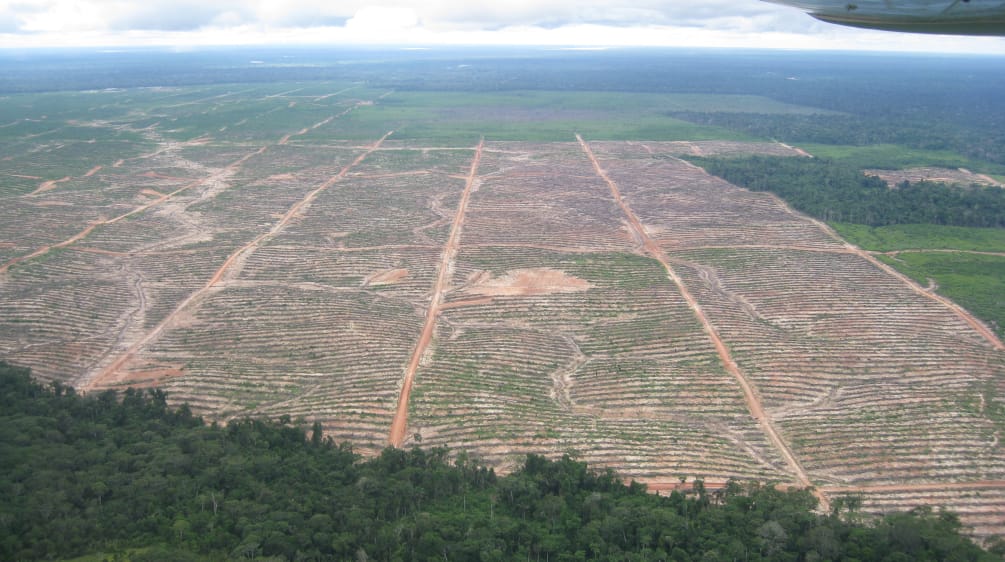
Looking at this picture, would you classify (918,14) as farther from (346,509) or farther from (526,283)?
(526,283)

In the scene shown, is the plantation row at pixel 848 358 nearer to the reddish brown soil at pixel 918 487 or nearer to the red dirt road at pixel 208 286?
the reddish brown soil at pixel 918 487

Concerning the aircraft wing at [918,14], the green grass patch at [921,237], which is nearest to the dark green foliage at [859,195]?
Answer: the green grass patch at [921,237]

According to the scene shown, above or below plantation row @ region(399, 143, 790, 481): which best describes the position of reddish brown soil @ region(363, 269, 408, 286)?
above

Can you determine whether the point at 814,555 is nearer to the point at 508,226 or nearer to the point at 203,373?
the point at 203,373

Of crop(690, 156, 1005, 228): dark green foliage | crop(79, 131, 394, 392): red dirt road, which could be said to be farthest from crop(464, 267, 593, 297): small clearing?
crop(690, 156, 1005, 228): dark green foliage

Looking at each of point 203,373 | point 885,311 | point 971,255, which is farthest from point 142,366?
point 971,255

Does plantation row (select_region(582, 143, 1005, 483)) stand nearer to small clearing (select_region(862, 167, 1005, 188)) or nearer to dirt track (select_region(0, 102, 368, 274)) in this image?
small clearing (select_region(862, 167, 1005, 188))
